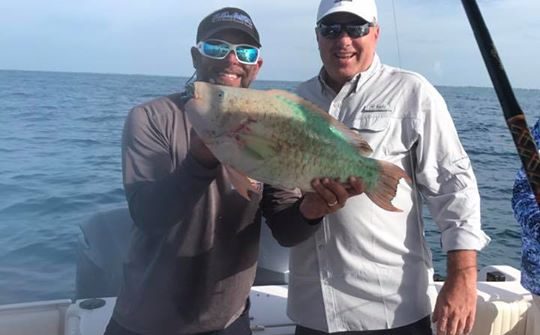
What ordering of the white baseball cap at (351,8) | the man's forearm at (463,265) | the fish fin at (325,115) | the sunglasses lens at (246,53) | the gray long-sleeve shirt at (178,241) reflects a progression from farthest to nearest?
the white baseball cap at (351,8) < the man's forearm at (463,265) < the sunglasses lens at (246,53) < the gray long-sleeve shirt at (178,241) < the fish fin at (325,115)

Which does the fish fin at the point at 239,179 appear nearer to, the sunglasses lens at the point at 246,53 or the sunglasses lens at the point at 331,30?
the sunglasses lens at the point at 246,53

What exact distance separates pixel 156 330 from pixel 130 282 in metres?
0.25

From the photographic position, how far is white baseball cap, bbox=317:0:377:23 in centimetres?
277

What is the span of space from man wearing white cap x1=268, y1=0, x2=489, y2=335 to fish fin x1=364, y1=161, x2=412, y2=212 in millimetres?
443

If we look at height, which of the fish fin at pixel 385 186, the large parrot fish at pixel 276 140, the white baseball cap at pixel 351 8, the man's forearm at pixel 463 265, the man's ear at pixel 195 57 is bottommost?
the man's forearm at pixel 463 265

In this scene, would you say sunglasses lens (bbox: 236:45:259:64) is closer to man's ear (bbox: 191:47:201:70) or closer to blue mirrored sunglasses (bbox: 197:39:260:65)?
blue mirrored sunglasses (bbox: 197:39:260:65)

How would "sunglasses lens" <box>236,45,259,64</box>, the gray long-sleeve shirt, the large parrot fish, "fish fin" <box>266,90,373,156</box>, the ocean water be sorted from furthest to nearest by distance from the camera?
the ocean water → "sunglasses lens" <box>236,45,259,64</box> → the gray long-sleeve shirt → "fish fin" <box>266,90,373,156</box> → the large parrot fish

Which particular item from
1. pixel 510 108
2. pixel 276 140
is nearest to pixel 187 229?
pixel 276 140

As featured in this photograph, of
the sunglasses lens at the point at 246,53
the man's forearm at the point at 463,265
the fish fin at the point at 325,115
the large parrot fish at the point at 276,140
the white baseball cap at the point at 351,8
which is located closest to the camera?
the large parrot fish at the point at 276,140

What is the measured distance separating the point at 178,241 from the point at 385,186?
933 millimetres

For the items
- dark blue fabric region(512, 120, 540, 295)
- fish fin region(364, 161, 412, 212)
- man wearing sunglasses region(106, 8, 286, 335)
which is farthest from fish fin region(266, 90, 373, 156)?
dark blue fabric region(512, 120, 540, 295)

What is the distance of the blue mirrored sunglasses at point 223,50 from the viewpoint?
96.7 inches

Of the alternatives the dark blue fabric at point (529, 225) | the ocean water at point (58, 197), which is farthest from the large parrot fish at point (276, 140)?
the ocean water at point (58, 197)

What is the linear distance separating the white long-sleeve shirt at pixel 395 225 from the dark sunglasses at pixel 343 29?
33 cm
